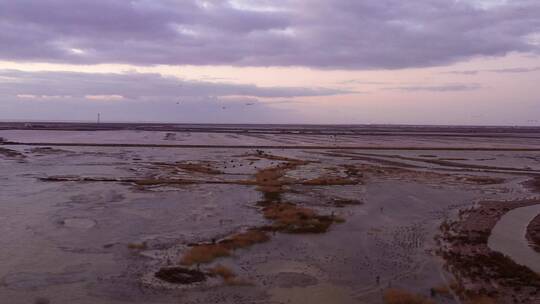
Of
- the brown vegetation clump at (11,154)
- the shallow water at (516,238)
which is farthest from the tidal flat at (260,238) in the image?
the brown vegetation clump at (11,154)

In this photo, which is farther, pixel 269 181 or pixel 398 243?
pixel 269 181

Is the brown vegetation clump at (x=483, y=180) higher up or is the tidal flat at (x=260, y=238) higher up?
the brown vegetation clump at (x=483, y=180)

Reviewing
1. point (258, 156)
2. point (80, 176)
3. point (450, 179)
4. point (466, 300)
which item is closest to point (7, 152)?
point (80, 176)

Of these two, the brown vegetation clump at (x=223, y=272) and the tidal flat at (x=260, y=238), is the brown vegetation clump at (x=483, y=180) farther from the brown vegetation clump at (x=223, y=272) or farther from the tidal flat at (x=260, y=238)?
the brown vegetation clump at (x=223, y=272)

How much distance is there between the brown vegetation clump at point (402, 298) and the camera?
42.3ft

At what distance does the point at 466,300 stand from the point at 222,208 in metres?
14.5

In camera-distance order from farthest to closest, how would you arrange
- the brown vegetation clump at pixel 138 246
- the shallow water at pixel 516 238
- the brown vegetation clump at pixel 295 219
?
the brown vegetation clump at pixel 295 219 → the brown vegetation clump at pixel 138 246 → the shallow water at pixel 516 238

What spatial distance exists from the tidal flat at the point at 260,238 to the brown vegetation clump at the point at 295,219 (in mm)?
53

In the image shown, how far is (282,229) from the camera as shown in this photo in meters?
20.7

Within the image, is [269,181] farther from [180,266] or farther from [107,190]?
[180,266]

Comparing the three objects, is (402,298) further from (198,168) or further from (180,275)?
(198,168)

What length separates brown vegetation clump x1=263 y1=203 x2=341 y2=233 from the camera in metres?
20.9

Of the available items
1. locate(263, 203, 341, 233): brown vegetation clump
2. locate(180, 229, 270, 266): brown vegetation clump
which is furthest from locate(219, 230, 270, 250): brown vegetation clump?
locate(263, 203, 341, 233): brown vegetation clump

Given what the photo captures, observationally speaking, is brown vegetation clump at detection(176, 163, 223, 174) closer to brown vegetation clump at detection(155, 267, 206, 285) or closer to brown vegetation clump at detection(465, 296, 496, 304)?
brown vegetation clump at detection(155, 267, 206, 285)
